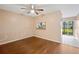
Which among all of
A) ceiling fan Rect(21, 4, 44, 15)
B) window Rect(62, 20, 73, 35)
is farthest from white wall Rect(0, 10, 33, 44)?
window Rect(62, 20, 73, 35)

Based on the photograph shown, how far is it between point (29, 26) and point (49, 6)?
1.54 feet

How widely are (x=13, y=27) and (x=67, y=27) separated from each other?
2.91 feet

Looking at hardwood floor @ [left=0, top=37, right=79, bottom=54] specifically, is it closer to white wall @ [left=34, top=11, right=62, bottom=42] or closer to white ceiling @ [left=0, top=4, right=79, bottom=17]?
white wall @ [left=34, top=11, right=62, bottom=42]

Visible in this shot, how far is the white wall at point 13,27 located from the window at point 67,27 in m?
0.55

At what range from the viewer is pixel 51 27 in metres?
1.71

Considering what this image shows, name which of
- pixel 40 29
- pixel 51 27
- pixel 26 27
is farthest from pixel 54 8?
pixel 26 27

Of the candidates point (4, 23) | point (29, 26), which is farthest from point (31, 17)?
point (4, 23)

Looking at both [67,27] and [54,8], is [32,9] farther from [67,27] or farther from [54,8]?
[67,27]

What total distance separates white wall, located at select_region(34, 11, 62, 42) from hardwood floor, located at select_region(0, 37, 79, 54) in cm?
8

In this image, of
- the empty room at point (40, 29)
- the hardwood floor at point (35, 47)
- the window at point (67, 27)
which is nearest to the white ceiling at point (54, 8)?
the empty room at point (40, 29)

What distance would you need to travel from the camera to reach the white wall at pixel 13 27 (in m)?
1.64

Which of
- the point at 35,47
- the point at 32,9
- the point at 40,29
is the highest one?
the point at 32,9

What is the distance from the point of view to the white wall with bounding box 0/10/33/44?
5.40ft
